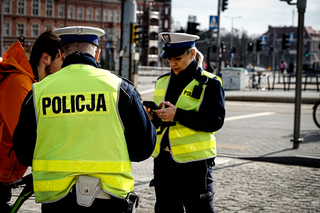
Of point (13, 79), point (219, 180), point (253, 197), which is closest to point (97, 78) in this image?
point (13, 79)

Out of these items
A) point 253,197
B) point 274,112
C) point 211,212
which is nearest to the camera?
A: point 211,212

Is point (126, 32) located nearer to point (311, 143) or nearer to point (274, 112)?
point (274, 112)

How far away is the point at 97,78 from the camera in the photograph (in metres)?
2.27

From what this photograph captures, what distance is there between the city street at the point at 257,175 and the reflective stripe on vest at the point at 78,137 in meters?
2.79

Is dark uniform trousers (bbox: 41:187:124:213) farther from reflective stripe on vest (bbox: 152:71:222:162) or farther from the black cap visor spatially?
the black cap visor

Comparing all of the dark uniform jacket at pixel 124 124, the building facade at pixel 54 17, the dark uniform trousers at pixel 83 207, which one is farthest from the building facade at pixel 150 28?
the dark uniform trousers at pixel 83 207

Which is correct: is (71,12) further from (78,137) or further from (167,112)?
(78,137)

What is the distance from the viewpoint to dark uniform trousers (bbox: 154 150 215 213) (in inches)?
125

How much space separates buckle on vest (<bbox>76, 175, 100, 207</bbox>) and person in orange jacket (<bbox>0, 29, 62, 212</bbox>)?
0.93 m

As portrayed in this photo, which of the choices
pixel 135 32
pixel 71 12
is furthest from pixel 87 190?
pixel 71 12

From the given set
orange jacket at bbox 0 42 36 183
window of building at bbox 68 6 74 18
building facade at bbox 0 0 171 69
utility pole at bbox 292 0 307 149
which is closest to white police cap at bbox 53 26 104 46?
orange jacket at bbox 0 42 36 183

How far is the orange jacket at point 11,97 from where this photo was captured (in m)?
2.86

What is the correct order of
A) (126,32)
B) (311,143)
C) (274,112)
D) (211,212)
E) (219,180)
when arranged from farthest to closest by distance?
(126,32)
(274,112)
(311,143)
(219,180)
(211,212)

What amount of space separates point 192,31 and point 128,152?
16.7 m
